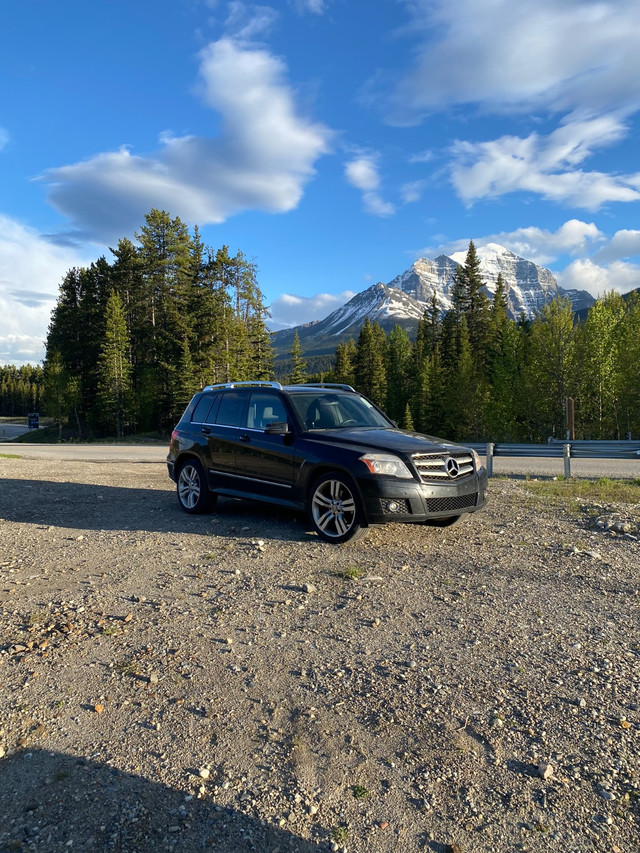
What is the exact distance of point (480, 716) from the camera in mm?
3045

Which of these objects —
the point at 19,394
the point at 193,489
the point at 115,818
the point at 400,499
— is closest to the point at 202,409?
the point at 193,489

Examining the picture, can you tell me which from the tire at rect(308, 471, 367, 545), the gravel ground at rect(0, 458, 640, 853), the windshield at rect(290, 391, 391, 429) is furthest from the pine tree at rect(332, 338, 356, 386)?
the gravel ground at rect(0, 458, 640, 853)

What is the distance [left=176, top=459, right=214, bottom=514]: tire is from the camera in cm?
848

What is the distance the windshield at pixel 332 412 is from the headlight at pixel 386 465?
131cm

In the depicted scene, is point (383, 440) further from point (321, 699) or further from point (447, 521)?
point (321, 699)

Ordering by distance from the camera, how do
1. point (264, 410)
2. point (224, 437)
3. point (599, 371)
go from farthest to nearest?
point (599, 371)
point (224, 437)
point (264, 410)

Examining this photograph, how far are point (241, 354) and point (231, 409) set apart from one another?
142 ft

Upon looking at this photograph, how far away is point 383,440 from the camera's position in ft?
22.1

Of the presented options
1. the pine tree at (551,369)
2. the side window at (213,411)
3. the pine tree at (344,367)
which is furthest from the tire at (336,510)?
the pine tree at (344,367)

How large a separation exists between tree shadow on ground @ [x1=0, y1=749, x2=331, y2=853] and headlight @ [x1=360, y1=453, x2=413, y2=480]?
4.08 meters

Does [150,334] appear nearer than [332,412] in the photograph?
No

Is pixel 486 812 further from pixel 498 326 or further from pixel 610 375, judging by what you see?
pixel 498 326

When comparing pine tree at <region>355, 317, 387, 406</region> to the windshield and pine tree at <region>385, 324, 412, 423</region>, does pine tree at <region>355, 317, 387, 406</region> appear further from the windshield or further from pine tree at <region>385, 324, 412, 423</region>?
the windshield

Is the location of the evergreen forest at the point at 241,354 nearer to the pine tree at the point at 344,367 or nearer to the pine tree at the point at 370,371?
the pine tree at the point at 370,371
